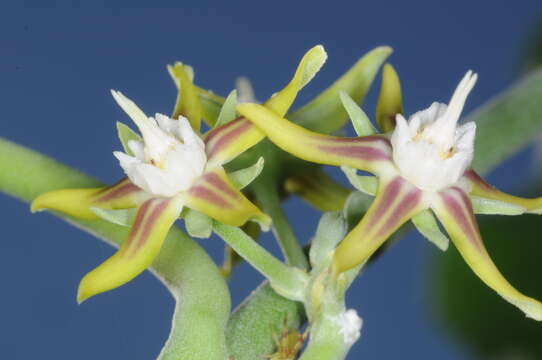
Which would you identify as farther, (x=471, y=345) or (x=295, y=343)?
(x=471, y=345)

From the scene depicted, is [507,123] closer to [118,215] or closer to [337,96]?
[337,96]

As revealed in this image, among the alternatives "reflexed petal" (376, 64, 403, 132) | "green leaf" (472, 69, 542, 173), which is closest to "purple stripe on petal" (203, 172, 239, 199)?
"reflexed petal" (376, 64, 403, 132)

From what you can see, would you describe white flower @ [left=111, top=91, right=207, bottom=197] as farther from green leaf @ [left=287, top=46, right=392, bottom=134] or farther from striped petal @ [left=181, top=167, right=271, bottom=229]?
green leaf @ [left=287, top=46, right=392, bottom=134]

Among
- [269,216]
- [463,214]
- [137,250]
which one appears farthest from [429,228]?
[137,250]

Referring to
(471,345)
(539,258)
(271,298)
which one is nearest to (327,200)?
(271,298)

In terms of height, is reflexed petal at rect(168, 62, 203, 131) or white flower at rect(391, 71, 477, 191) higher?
reflexed petal at rect(168, 62, 203, 131)

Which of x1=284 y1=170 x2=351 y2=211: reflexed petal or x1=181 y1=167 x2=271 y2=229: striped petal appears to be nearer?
x1=181 y1=167 x2=271 y2=229: striped petal

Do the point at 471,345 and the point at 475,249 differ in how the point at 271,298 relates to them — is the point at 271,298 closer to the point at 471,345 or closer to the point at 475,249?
the point at 475,249
